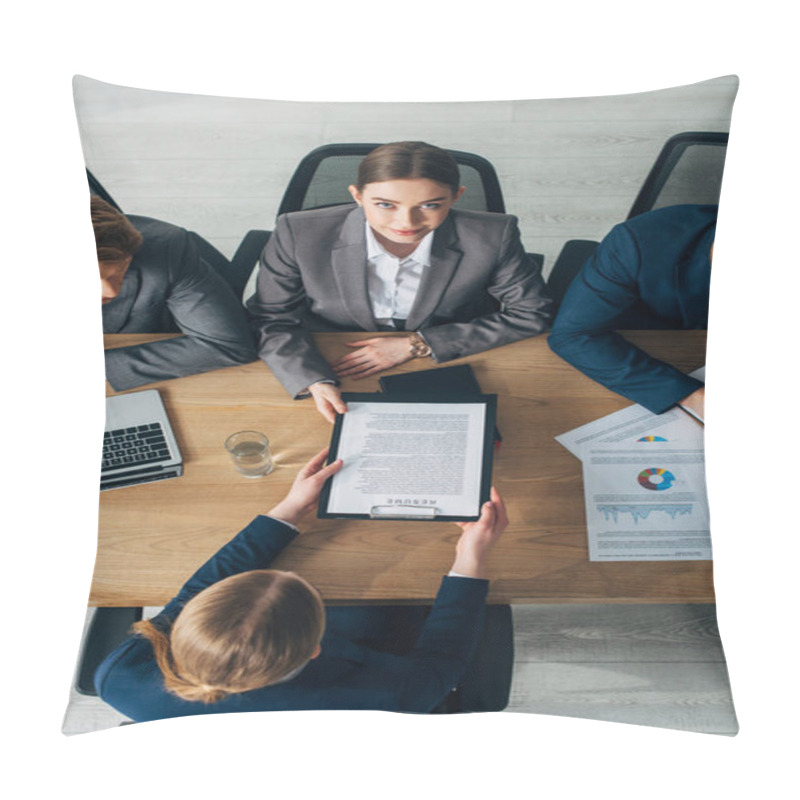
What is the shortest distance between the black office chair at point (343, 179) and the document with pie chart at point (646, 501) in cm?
50

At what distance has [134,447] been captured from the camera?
159 cm

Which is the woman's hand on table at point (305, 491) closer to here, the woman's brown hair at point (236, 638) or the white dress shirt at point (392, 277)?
the woman's brown hair at point (236, 638)

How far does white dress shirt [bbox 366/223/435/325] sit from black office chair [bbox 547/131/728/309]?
0.81 feet

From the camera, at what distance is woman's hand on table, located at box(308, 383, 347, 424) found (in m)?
1.59

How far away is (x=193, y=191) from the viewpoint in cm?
153

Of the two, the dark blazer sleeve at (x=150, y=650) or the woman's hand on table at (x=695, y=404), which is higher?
the woman's hand on table at (x=695, y=404)

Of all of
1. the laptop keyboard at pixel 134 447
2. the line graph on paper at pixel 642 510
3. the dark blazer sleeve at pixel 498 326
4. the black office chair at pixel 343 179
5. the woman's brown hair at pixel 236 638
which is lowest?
the woman's brown hair at pixel 236 638

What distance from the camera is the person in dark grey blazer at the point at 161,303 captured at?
61.5 inches

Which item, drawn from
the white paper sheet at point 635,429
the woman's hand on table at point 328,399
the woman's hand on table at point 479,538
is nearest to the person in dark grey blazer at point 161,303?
the woman's hand on table at point 328,399

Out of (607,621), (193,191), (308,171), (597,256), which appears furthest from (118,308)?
(607,621)

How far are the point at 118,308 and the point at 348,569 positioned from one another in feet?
2.16

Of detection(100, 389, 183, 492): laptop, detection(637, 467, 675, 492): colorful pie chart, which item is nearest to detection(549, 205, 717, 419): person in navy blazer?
detection(637, 467, 675, 492): colorful pie chart

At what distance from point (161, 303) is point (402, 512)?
1.99 feet

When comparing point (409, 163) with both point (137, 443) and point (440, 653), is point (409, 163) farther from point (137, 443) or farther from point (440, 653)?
point (440, 653)
